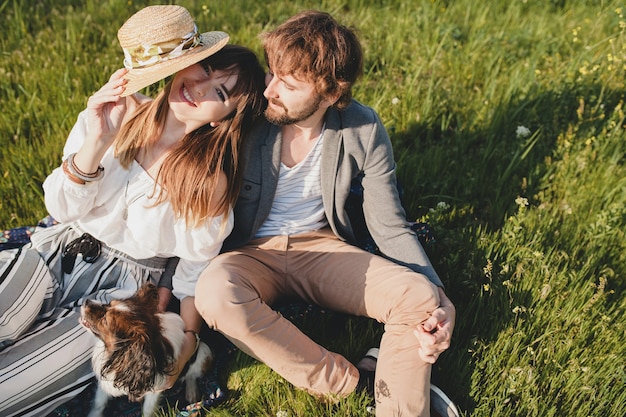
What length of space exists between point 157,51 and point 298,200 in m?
1.12

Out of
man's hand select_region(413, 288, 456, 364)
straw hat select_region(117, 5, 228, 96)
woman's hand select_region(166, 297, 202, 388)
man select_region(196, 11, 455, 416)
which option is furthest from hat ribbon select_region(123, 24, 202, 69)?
man's hand select_region(413, 288, 456, 364)

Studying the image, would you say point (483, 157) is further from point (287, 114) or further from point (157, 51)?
point (157, 51)

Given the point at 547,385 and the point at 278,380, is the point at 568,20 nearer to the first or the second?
the point at 547,385

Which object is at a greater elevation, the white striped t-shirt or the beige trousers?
the white striped t-shirt

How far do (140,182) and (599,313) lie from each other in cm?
257

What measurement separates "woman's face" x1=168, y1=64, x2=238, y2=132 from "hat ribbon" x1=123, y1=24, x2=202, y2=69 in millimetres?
154

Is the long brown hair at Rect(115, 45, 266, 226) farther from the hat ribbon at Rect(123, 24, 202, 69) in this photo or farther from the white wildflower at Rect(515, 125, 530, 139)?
the white wildflower at Rect(515, 125, 530, 139)

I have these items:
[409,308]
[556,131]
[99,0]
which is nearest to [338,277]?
[409,308]

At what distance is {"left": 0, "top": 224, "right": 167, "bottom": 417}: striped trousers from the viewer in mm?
2941

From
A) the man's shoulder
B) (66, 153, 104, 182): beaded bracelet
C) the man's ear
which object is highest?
the man's ear

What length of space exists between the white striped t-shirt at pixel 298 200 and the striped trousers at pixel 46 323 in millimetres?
837

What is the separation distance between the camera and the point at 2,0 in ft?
18.3

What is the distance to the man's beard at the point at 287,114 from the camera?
10.5ft

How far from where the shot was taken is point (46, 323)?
3105 mm
